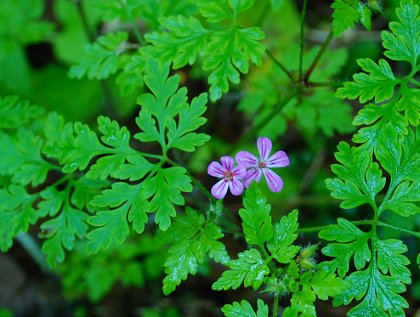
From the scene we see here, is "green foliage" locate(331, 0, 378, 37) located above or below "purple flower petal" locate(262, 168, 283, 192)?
above

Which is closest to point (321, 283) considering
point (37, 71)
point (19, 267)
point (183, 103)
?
point (183, 103)

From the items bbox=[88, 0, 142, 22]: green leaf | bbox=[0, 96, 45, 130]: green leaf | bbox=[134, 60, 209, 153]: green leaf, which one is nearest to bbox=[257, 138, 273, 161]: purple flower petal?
bbox=[134, 60, 209, 153]: green leaf

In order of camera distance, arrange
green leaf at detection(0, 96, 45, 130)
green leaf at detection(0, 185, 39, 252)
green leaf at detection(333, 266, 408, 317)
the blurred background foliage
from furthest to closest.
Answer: the blurred background foliage
green leaf at detection(0, 96, 45, 130)
green leaf at detection(0, 185, 39, 252)
green leaf at detection(333, 266, 408, 317)

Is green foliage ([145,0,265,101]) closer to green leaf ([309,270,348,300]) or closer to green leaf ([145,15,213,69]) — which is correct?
green leaf ([145,15,213,69])

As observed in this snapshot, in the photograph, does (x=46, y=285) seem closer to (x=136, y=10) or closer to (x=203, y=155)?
(x=203, y=155)

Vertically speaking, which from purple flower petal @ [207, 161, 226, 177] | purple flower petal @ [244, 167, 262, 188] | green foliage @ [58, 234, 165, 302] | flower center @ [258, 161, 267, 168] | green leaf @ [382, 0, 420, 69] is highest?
green leaf @ [382, 0, 420, 69]

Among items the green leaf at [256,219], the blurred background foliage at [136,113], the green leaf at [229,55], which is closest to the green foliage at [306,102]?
the blurred background foliage at [136,113]
